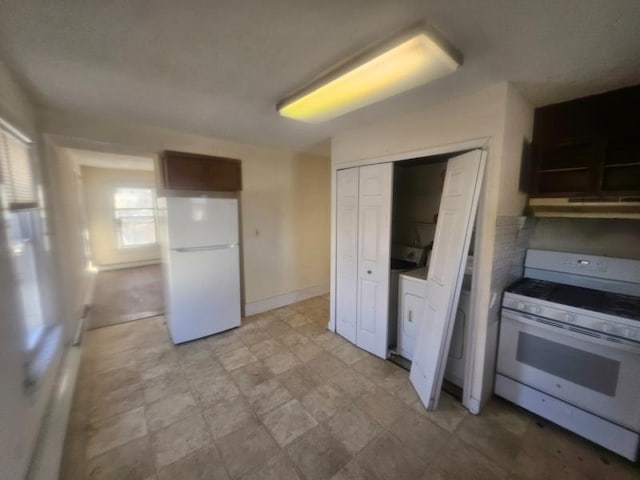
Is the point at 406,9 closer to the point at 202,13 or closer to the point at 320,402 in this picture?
the point at 202,13

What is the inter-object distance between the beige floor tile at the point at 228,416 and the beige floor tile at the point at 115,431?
1.43 feet

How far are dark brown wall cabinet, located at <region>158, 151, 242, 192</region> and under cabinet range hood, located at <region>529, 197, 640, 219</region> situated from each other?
9.76 ft

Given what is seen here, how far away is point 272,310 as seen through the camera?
12.4ft

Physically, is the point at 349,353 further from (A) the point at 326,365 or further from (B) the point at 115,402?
(B) the point at 115,402

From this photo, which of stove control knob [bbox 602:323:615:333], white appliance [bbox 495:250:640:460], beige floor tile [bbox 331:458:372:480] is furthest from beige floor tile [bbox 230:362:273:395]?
stove control knob [bbox 602:323:615:333]

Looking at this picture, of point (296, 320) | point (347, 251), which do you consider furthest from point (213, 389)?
point (347, 251)

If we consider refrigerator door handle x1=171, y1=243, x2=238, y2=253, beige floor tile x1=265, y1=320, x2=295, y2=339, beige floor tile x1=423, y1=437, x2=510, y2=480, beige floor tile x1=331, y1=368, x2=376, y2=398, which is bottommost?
beige floor tile x1=423, y1=437, x2=510, y2=480

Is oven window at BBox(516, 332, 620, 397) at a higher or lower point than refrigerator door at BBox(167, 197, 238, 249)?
lower

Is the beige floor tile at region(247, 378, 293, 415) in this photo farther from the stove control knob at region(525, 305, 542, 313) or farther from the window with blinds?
the window with blinds

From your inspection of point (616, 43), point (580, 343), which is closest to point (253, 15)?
point (616, 43)

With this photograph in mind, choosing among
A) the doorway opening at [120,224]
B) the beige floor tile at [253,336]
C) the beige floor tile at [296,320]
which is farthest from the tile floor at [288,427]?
the doorway opening at [120,224]

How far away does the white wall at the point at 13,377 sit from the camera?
117 centimetres

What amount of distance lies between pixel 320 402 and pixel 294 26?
245 centimetres

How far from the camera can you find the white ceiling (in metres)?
1.06
